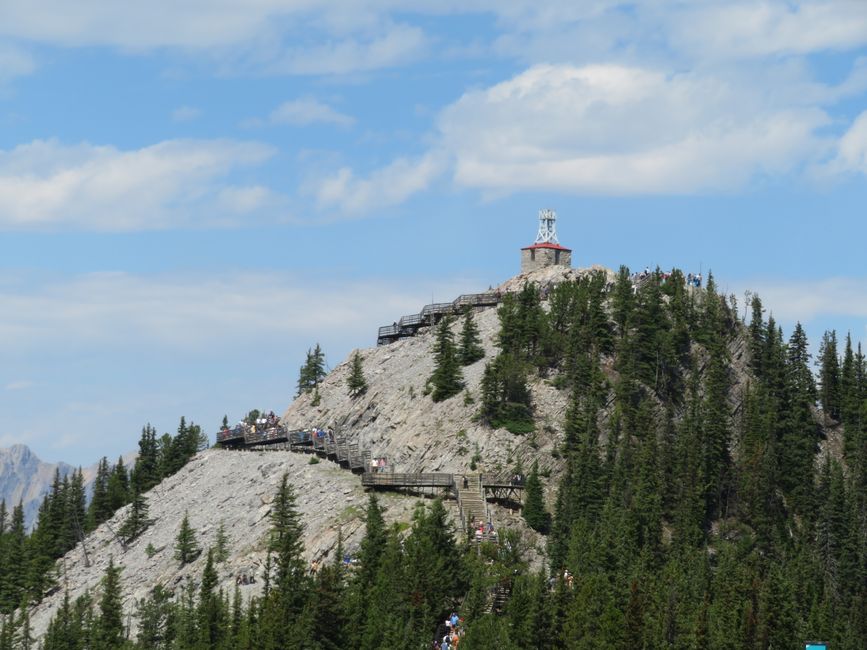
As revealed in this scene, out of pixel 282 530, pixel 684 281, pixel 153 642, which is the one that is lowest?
→ pixel 153 642

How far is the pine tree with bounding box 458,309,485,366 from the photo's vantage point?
455ft

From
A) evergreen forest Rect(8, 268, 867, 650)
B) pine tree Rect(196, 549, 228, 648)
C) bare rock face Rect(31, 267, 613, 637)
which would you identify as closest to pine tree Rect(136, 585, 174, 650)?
evergreen forest Rect(8, 268, 867, 650)

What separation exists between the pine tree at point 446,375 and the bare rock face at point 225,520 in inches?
464

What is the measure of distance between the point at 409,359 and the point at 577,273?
72.4 ft

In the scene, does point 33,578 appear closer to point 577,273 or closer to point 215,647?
point 215,647

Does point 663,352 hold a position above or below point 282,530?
above

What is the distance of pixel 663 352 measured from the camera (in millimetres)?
140625

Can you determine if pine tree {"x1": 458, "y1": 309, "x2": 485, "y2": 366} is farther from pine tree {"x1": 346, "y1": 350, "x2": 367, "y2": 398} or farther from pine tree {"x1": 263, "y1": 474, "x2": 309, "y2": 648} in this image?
pine tree {"x1": 263, "y1": 474, "x2": 309, "y2": 648}

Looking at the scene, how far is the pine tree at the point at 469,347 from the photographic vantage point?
455ft

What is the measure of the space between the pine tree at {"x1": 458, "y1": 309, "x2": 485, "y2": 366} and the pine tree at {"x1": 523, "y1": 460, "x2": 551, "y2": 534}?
961 inches

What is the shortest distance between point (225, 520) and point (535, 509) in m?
30.6

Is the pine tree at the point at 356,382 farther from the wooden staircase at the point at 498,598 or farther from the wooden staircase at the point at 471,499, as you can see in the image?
the wooden staircase at the point at 498,598

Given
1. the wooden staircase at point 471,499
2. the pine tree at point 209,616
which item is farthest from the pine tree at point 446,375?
the pine tree at point 209,616

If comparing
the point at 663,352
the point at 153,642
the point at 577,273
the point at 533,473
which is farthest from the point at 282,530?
the point at 577,273
